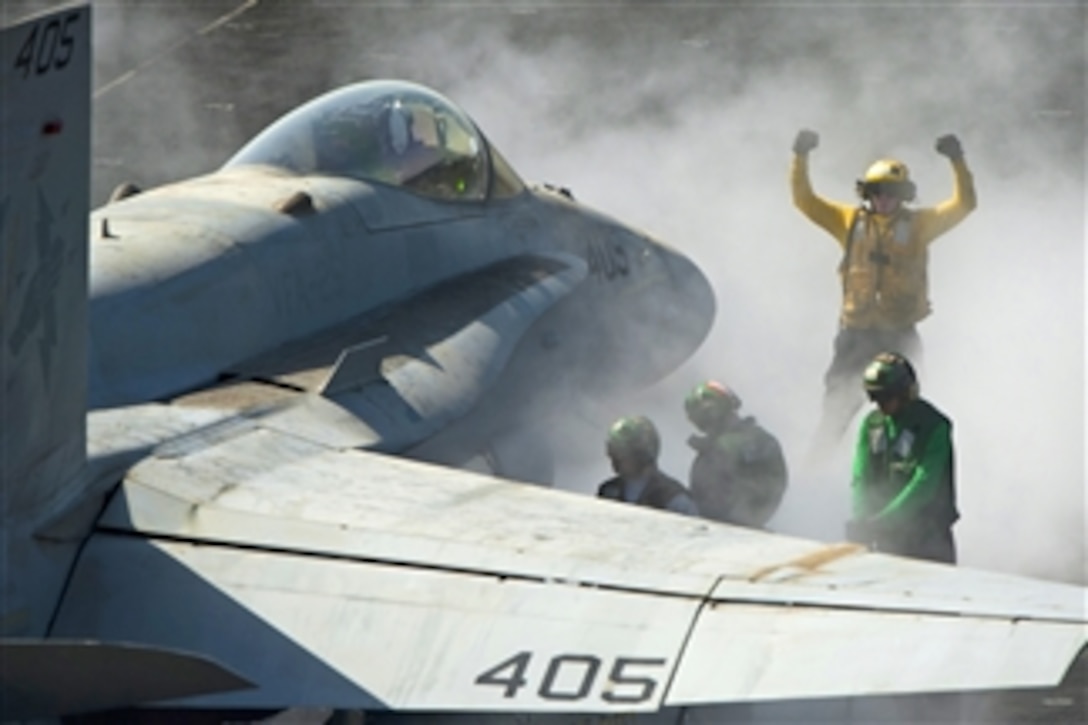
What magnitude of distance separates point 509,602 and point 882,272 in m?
7.45

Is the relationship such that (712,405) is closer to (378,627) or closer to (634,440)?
(634,440)

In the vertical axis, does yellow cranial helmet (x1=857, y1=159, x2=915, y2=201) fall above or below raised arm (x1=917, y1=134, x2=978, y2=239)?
above

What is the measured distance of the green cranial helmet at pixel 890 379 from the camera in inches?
465

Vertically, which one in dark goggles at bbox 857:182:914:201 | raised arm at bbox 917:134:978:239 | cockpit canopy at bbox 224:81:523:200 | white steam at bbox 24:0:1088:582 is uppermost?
cockpit canopy at bbox 224:81:523:200

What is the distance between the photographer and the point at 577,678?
330 inches

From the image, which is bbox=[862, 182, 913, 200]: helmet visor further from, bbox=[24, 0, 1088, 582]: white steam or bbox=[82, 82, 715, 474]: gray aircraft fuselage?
bbox=[24, 0, 1088, 582]: white steam

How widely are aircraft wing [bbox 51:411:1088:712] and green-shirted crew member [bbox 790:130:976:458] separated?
5.98 metres

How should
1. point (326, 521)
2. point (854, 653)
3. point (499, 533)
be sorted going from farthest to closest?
point (326, 521) < point (499, 533) < point (854, 653)

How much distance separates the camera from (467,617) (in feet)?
28.9

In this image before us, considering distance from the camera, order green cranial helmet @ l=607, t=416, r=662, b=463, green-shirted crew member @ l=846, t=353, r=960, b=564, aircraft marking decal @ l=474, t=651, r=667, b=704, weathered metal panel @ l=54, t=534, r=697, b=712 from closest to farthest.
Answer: aircraft marking decal @ l=474, t=651, r=667, b=704, weathered metal panel @ l=54, t=534, r=697, b=712, green cranial helmet @ l=607, t=416, r=662, b=463, green-shirted crew member @ l=846, t=353, r=960, b=564

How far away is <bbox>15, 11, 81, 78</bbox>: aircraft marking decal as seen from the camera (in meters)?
7.71

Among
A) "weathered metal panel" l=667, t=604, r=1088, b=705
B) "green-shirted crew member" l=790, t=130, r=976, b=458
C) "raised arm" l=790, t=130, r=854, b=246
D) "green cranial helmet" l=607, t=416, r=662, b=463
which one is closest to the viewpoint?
"weathered metal panel" l=667, t=604, r=1088, b=705

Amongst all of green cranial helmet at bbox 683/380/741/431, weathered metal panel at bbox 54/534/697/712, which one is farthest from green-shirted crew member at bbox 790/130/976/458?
weathered metal panel at bbox 54/534/697/712

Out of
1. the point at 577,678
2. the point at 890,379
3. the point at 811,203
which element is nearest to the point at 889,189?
the point at 811,203
